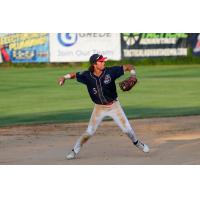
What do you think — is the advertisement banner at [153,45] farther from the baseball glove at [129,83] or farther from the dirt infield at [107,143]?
the baseball glove at [129,83]

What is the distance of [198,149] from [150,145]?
125 cm

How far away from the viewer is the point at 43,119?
19922 millimetres

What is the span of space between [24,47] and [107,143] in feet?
91.0

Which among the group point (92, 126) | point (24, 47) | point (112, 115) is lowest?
point (24, 47)

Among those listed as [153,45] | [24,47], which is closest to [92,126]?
[153,45]

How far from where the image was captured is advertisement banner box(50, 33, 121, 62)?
41.6 m

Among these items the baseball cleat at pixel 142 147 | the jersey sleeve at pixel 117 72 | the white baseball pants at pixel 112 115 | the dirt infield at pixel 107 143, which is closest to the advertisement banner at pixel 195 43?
the dirt infield at pixel 107 143

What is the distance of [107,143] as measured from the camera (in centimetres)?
1553

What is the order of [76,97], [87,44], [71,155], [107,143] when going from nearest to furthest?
[71,155] → [107,143] → [76,97] → [87,44]

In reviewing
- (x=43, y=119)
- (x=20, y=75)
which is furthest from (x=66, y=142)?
(x=20, y=75)

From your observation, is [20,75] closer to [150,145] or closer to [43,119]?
[43,119]

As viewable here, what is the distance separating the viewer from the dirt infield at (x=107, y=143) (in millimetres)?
13406

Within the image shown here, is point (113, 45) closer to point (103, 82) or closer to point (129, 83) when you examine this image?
point (129, 83)

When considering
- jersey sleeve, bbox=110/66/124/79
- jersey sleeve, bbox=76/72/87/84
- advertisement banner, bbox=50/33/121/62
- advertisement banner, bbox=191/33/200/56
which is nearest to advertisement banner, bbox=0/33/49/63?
advertisement banner, bbox=50/33/121/62
